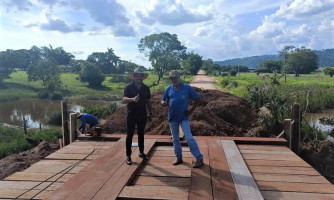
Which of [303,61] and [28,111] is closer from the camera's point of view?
[28,111]

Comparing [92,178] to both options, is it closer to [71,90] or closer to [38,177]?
[38,177]

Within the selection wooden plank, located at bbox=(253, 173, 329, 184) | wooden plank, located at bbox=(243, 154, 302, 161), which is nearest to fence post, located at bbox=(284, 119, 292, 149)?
wooden plank, located at bbox=(243, 154, 302, 161)

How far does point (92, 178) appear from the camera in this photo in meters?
4.32

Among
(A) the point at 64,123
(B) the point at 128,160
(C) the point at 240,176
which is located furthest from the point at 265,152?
(A) the point at 64,123

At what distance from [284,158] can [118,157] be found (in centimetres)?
287

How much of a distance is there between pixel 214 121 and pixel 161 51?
43.1 metres

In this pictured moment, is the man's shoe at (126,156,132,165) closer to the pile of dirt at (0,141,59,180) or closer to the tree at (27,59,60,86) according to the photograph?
the pile of dirt at (0,141,59,180)

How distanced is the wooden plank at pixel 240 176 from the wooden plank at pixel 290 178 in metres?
0.21

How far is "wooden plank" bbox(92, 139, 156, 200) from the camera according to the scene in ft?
12.5

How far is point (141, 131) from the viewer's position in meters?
5.11

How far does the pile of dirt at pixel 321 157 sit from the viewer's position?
748 cm

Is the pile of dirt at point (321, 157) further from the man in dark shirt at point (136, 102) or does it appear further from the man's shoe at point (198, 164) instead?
the man in dark shirt at point (136, 102)

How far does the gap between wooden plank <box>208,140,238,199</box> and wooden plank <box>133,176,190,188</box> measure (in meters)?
0.40

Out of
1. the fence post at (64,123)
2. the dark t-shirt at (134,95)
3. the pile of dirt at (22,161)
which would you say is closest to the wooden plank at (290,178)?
the dark t-shirt at (134,95)
